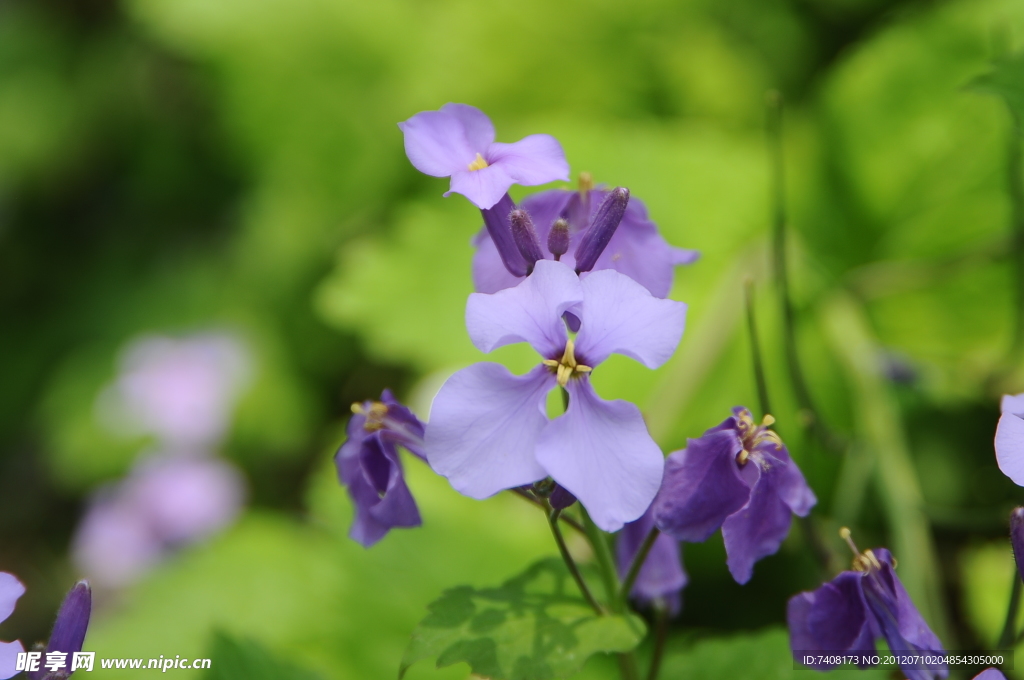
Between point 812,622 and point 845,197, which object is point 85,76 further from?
point 812,622

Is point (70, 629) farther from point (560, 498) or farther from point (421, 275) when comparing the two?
point (421, 275)

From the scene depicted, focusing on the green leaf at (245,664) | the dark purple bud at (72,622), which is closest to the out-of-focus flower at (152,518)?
the green leaf at (245,664)

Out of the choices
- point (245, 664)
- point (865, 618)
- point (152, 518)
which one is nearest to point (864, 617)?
point (865, 618)

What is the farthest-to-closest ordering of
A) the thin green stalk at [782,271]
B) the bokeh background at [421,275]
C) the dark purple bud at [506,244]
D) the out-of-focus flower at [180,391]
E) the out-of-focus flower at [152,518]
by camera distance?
the out-of-focus flower at [180,391] → the out-of-focus flower at [152,518] → the bokeh background at [421,275] → the thin green stalk at [782,271] → the dark purple bud at [506,244]

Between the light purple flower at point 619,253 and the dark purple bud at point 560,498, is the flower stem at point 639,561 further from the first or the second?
the light purple flower at point 619,253

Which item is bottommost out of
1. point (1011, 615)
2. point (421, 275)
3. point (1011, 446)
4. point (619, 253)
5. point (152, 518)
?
point (1011, 615)
